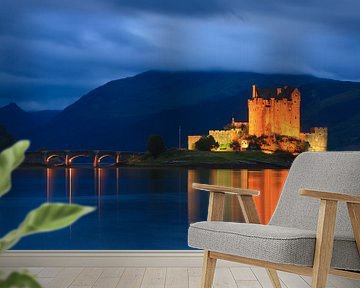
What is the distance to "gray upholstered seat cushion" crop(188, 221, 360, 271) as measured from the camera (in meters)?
2.55

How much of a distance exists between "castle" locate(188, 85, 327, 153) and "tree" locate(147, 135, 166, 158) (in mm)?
379

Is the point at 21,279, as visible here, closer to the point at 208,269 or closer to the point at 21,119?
the point at 208,269

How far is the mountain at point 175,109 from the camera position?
504 cm

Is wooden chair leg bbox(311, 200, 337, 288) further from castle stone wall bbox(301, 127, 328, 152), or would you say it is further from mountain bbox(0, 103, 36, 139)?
mountain bbox(0, 103, 36, 139)

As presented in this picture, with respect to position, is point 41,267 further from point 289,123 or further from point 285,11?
point 285,11

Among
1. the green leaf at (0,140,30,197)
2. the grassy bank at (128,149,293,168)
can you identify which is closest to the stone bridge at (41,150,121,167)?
the grassy bank at (128,149,293,168)

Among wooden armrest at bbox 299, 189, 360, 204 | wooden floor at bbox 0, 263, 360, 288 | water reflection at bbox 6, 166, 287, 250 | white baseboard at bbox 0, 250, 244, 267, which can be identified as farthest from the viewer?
water reflection at bbox 6, 166, 287, 250

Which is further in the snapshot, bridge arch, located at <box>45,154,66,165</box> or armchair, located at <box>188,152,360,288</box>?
bridge arch, located at <box>45,154,66,165</box>

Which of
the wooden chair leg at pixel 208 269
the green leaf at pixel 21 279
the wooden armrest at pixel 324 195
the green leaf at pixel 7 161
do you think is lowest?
the wooden chair leg at pixel 208 269

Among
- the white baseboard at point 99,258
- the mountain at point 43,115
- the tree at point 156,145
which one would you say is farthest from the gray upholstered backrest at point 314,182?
the mountain at point 43,115

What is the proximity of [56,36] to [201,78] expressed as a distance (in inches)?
42.1

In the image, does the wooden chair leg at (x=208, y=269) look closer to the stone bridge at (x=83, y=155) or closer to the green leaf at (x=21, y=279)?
the stone bridge at (x=83, y=155)

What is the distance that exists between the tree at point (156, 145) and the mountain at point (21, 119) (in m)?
0.73

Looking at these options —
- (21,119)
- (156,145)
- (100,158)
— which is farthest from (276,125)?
(21,119)
